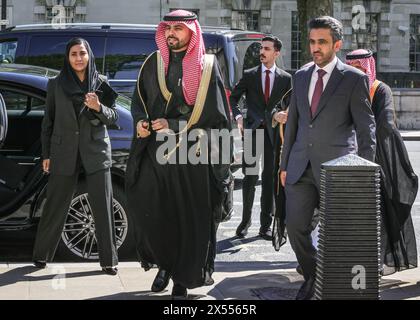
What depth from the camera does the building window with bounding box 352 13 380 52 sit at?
3744 cm

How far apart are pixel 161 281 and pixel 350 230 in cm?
179

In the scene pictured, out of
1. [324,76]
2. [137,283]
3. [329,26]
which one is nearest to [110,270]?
[137,283]

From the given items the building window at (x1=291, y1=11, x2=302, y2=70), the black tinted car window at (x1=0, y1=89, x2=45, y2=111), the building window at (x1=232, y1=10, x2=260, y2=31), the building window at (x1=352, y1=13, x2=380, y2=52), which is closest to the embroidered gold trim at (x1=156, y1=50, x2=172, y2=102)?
Answer: the black tinted car window at (x1=0, y1=89, x2=45, y2=111)

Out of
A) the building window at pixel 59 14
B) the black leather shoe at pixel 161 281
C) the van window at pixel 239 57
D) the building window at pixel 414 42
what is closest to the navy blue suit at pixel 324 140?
the black leather shoe at pixel 161 281

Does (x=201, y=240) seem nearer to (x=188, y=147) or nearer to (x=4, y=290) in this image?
(x=188, y=147)

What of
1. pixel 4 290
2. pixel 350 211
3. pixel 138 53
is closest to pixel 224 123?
pixel 350 211

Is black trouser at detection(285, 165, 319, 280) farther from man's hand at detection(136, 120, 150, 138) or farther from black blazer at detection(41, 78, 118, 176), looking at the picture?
black blazer at detection(41, 78, 118, 176)

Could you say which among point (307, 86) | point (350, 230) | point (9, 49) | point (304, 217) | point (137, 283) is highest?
point (9, 49)

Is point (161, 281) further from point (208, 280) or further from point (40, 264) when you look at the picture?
point (40, 264)

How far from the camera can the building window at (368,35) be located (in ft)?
123

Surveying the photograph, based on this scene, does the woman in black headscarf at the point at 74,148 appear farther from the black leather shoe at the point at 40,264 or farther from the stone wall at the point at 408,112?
the stone wall at the point at 408,112

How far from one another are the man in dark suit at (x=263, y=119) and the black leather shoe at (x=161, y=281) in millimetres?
3129

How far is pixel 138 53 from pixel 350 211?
8439 mm

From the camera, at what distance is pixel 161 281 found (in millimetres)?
6594
